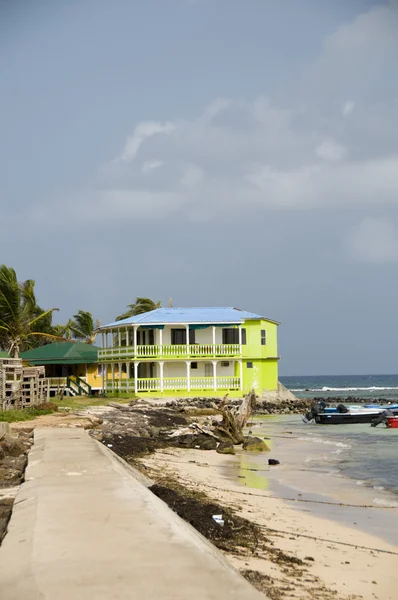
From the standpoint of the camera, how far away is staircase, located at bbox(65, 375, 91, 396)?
155 feet

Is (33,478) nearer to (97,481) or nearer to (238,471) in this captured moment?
(97,481)

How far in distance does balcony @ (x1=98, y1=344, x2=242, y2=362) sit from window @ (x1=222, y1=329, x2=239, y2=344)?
57.3 inches

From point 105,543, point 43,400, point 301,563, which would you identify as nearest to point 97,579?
point 105,543

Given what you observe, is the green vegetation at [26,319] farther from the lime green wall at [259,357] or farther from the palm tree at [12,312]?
the lime green wall at [259,357]

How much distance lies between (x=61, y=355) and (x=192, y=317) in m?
9.12

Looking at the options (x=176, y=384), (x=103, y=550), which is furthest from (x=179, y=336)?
(x=103, y=550)

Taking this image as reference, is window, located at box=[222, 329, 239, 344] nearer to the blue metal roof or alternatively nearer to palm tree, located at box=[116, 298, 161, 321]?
the blue metal roof

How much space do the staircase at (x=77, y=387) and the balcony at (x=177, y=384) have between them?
96.1 inches

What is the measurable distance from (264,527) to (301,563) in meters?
2.15

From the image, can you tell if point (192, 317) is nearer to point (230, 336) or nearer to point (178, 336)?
point (178, 336)

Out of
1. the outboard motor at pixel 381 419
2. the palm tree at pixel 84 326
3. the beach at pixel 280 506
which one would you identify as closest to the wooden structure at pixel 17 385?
the beach at pixel 280 506

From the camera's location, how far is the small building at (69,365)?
155ft

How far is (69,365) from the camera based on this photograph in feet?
171

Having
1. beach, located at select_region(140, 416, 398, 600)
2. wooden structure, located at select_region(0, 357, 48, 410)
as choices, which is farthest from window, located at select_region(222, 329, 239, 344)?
beach, located at select_region(140, 416, 398, 600)
